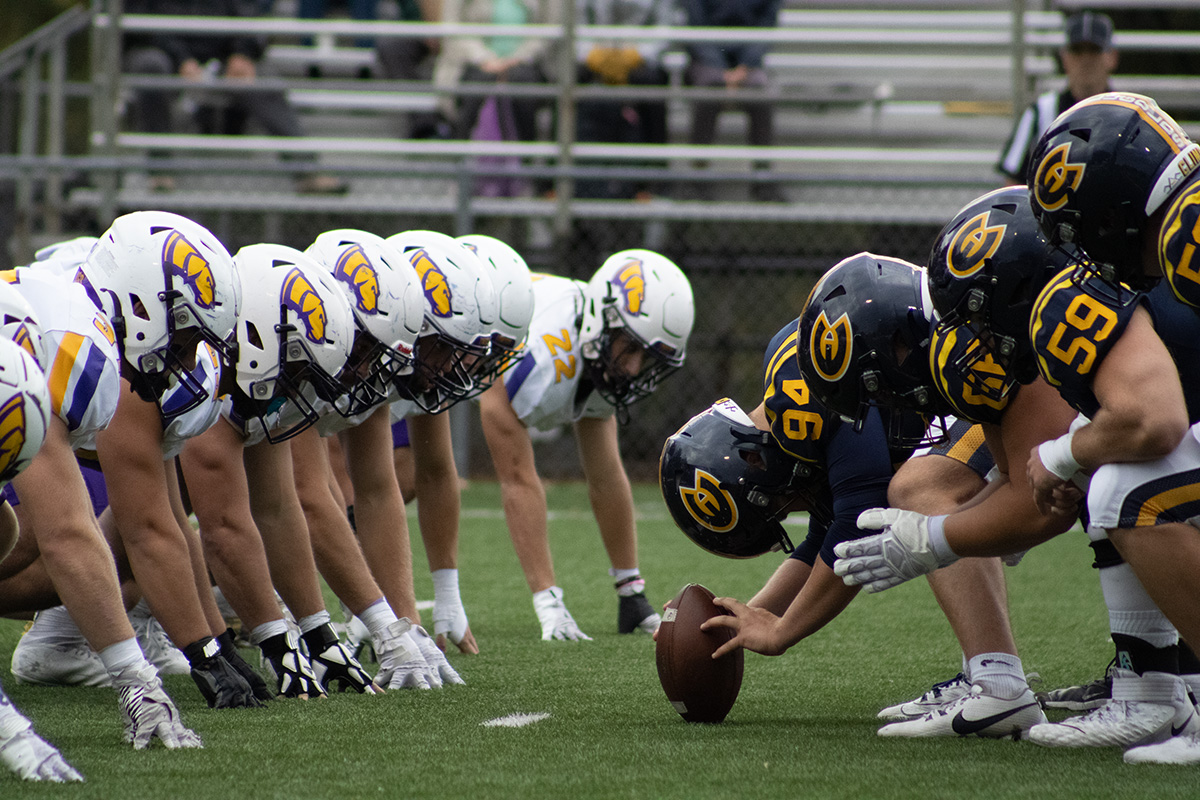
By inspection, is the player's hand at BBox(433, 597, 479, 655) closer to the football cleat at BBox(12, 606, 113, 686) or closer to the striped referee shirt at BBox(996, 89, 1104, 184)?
the football cleat at BBox(12, 606, 113, 686)

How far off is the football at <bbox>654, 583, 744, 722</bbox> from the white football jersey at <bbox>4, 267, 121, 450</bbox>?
162cm

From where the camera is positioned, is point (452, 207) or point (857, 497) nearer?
point (857, 497)

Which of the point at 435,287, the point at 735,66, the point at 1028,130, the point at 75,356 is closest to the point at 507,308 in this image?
the point at 435,287

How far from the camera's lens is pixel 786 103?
1178 centimetres

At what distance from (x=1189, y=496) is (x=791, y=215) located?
8.02 meters

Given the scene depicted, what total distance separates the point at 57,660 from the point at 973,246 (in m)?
3.18

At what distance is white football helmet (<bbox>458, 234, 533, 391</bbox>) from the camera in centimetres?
497

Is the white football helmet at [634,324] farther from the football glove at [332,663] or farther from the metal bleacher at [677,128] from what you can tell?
the metal bleacher at [677,128]

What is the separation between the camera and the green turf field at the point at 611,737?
2.99 m

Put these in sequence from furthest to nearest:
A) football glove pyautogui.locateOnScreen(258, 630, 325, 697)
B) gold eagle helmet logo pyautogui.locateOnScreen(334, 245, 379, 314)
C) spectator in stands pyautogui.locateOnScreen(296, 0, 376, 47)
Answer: spectator in stands pyautogui.locateOnScreen(296, 0, 376, 47)
gold eagle helmet logo pyautogui.locateOnScreen(334, 245, 379, 314)
football glove pyautogui.locateOnScreen(258, 630, 325, 697)

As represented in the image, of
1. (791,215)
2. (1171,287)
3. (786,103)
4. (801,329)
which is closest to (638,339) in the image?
(801,329)

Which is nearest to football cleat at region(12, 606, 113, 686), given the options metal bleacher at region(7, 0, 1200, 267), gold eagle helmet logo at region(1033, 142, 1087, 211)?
gold eagle helmet logo at region(1033, 142, 1087, 211)

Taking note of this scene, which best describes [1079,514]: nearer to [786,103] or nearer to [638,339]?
[638,339]

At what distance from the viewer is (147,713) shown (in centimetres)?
334
